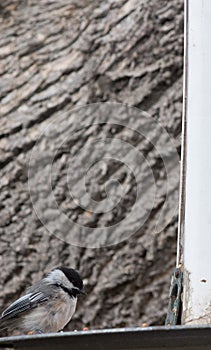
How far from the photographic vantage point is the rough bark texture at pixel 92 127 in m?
5.60

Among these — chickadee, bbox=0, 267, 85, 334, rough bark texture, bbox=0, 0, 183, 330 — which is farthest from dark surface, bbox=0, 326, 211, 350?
rough bark texture, bbox=0, 0, 183, 330

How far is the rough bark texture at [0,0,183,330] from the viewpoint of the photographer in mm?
5598

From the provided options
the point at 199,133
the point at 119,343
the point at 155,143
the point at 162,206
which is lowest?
the point at 119,343

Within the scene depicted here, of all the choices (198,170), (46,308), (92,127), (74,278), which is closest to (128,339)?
(198,170)

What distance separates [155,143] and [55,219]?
0.67m

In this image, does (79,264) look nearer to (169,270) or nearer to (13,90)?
(169,270)

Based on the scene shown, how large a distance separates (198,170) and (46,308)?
1.74 metres

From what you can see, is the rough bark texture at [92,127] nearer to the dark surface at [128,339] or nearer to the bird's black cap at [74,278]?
the bird's black cap at [74,278]

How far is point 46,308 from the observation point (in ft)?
14.3

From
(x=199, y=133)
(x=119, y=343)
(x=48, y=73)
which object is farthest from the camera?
(x=48, y=73)

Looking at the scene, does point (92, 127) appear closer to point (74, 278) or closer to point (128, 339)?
point (74, 278)

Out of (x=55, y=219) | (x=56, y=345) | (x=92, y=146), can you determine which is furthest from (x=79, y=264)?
(x=56, y=345)

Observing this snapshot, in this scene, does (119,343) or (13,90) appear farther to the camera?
(13,90)

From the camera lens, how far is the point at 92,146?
585 cm
